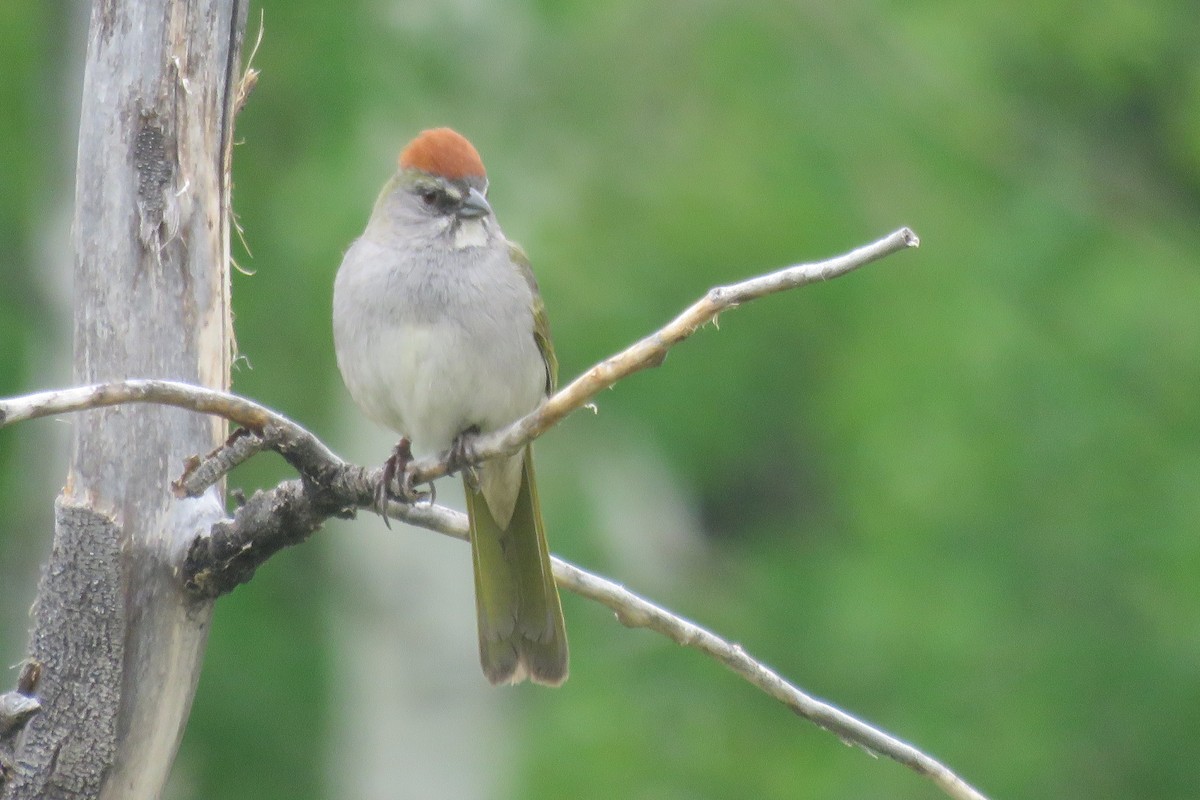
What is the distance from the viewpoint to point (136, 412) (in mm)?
4230

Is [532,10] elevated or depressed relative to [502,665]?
elevated

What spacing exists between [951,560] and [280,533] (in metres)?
5.15

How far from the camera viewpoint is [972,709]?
8227mm

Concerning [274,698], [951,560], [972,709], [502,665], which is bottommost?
[274,698]

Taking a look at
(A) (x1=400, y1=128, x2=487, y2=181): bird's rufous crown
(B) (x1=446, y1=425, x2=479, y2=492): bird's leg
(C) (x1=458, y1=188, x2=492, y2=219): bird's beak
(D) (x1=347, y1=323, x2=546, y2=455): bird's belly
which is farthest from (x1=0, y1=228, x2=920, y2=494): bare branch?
(A) (x1=400, y1=128, x2=487, y2=181): bird's rufous crown

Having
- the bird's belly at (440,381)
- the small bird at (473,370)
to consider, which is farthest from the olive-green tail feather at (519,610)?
the bird's belly at (440,381)

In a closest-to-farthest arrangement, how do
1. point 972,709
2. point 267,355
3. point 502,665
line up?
point 502,665, point 972,709, point 267,355

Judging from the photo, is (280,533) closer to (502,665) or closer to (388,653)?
(502,665)

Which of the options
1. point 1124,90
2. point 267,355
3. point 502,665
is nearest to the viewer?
point 502,665

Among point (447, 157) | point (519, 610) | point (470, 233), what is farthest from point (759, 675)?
point (447, 157)

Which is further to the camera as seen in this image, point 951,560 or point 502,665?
point 951,560

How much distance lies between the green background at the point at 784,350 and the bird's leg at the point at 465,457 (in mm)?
3258

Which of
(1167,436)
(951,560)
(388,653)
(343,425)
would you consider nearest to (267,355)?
(343,425)

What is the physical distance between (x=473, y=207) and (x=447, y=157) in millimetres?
191
